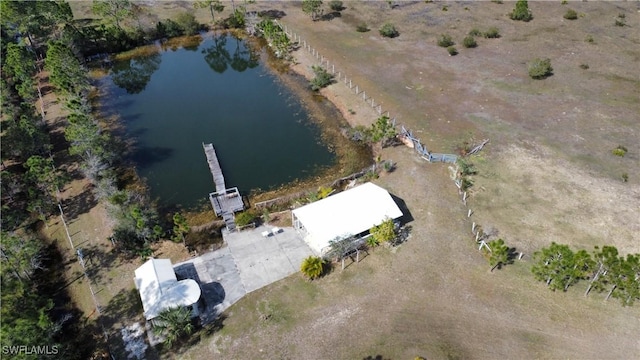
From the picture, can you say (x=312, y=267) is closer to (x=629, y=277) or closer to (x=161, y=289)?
(x=161, y=289)

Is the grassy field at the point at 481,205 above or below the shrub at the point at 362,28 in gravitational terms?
below

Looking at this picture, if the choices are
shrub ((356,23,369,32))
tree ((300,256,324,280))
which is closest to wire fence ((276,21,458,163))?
shrub ((356,23,369,32))

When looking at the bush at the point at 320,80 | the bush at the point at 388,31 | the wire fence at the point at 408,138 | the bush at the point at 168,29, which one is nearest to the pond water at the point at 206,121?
the bush at the point at 168,29

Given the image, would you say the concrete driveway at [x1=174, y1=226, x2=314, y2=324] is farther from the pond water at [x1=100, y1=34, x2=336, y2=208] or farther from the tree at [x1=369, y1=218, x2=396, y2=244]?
the pond water at [x1=100, y1=34, x2=336, y2=208]

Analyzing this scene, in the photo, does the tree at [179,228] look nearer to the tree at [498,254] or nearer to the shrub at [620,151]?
the tree at [498,254]

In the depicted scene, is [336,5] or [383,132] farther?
[336,5]

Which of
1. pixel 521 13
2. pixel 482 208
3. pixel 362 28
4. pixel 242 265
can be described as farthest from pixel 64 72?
pixel 521 13

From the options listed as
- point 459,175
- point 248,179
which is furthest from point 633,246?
point 248,179

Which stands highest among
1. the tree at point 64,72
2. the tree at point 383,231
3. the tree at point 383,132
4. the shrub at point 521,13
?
the tree at point 64,72
